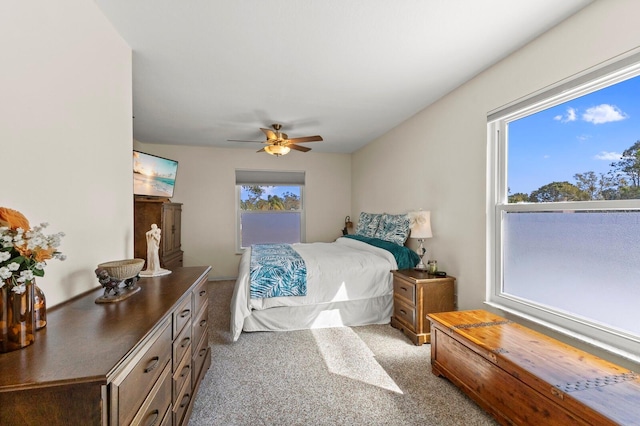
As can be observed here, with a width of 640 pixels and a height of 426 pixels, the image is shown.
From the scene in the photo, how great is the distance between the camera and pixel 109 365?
0.76 m

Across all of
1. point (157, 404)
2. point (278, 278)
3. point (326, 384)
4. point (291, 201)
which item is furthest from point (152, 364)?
point (291, 201)

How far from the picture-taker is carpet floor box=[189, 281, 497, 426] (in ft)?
5.67

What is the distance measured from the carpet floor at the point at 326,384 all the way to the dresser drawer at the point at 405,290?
1.30 feet

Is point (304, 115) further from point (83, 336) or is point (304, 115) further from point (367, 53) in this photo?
point (83, 336)

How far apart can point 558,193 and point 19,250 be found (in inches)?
113

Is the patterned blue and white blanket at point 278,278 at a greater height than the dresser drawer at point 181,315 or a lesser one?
lesser

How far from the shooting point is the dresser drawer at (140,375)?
812 mm

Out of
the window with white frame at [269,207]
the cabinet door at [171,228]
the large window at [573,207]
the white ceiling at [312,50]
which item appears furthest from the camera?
the window with white frame at [269,207]

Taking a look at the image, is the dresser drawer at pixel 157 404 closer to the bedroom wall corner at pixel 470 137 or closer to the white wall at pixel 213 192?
the bedroom wall corner at pixel 470 137

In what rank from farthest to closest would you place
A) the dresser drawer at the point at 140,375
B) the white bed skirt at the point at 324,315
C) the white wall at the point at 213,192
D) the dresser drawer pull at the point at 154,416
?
the white wall at the point at 213,192
the white bed skirt at the point at 324,315
the dresser drawer pull at the point at 154,416
the dresser drawer at the point at 140,375

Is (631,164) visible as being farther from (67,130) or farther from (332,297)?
(67,130)

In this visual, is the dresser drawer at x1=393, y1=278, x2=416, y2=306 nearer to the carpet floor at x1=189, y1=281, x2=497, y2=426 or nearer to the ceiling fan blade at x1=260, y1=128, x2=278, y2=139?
the carpet floor at x1=189, y1=281, x2=497, y2=426

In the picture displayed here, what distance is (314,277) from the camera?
119 inches

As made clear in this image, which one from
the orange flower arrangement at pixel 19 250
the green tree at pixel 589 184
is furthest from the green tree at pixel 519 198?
the orange flower arrangement at pixel 19 250
